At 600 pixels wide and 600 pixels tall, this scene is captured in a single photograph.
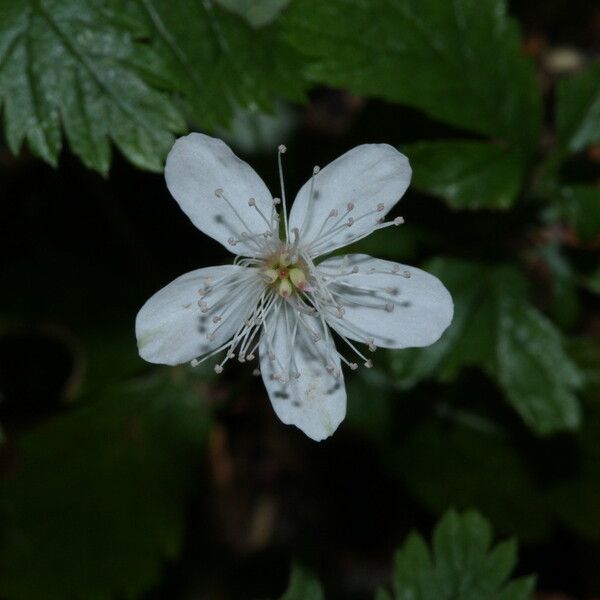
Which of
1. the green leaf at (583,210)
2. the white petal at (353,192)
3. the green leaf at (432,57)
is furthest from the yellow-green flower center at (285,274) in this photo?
the green leaf at (583,210)

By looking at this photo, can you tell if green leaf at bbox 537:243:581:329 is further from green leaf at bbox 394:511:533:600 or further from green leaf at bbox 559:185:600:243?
green leaf at bbox 394:511:533:600

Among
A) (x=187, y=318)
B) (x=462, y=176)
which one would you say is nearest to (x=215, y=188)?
(x=187, y=318)

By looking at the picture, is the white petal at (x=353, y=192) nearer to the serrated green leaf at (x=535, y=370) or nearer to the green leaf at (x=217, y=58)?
the green leaf at (x=217, y=58)

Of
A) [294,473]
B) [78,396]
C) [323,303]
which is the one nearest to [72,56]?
[323,303]

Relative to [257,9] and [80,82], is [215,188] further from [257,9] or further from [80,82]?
[257,9]

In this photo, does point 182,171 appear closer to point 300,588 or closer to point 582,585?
point 300,588

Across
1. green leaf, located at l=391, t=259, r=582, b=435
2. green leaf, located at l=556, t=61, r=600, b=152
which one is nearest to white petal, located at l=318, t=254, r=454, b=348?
green leaf, located at l=391, t=259, r=582, b=435
